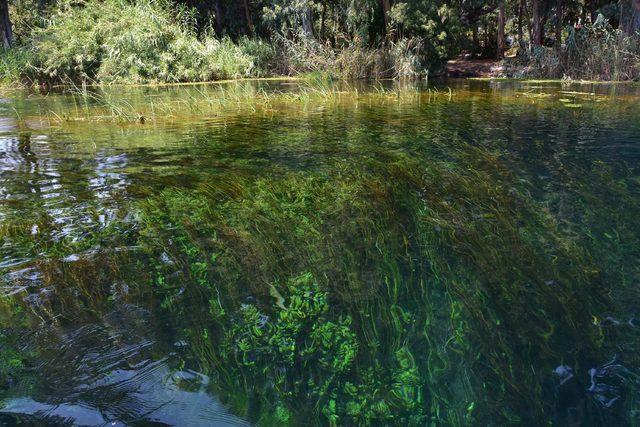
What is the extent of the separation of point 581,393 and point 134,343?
6.76 feet

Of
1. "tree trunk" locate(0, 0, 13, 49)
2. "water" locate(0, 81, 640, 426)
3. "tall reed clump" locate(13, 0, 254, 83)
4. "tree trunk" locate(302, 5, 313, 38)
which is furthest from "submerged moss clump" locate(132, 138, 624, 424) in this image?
"tree trunk" locate(0, 0, 13, 49)

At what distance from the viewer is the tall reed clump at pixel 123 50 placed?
1983 cm

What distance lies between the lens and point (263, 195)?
4852 millimetres

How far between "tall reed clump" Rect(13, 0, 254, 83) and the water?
14638mm

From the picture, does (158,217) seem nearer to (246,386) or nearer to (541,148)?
(246,386)

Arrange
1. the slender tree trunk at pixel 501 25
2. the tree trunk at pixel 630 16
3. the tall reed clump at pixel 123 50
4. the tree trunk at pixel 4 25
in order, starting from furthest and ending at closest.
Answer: the tree trunk at pixel 4 25
the slender tree trunk at pixel 501 25
the tall reed clump at pixel 123 50
the tree trunk at pixel 630 16

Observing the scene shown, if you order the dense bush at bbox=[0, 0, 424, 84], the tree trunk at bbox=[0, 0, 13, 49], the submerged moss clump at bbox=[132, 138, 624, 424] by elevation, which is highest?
the tree trunk at bbox=[0, 0, 13, 49]

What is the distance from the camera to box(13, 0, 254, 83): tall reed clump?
19.8 metres

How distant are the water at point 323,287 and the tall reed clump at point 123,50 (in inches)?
576

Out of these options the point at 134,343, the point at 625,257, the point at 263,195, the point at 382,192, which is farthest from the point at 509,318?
the point at 263,195

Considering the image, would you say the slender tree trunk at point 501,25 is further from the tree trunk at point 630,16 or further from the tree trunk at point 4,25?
the tree trunk at point 4,25

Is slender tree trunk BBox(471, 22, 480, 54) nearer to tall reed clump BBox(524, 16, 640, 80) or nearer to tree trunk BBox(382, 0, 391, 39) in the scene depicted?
tree trunk BBox(382, 0, 391, 39)

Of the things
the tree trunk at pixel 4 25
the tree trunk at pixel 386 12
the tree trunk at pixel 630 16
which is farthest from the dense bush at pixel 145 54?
the tree trunk at pixel 630 16

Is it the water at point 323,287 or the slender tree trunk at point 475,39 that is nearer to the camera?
the water at point 323,287
